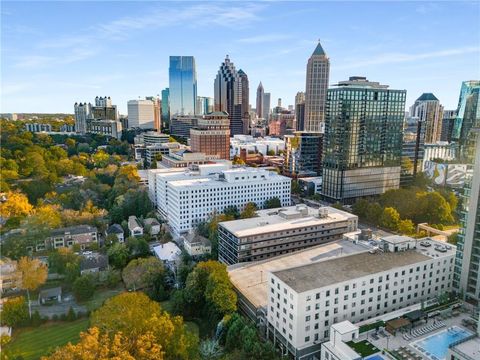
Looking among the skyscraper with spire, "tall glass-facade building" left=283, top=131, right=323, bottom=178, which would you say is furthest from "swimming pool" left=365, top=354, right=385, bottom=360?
the skyscraper with spire

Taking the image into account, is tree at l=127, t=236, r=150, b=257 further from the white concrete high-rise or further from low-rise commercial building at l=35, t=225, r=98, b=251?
the white concrete high-rise

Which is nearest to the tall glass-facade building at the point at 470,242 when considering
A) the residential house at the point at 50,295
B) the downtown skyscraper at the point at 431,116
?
the residential house at the point at 50,295

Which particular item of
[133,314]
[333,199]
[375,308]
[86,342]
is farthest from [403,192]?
[86,342]

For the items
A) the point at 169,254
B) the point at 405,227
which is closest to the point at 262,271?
the point at 169,254

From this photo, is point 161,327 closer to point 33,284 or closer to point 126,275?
point 126,275

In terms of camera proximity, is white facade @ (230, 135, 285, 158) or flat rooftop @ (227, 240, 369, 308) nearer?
flat rooftop @ (227, 240, 369, 308)

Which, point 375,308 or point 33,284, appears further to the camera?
point 33,284

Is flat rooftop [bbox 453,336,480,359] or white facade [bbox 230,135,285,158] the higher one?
Result: white facade [bbox 230,135,285,158]
